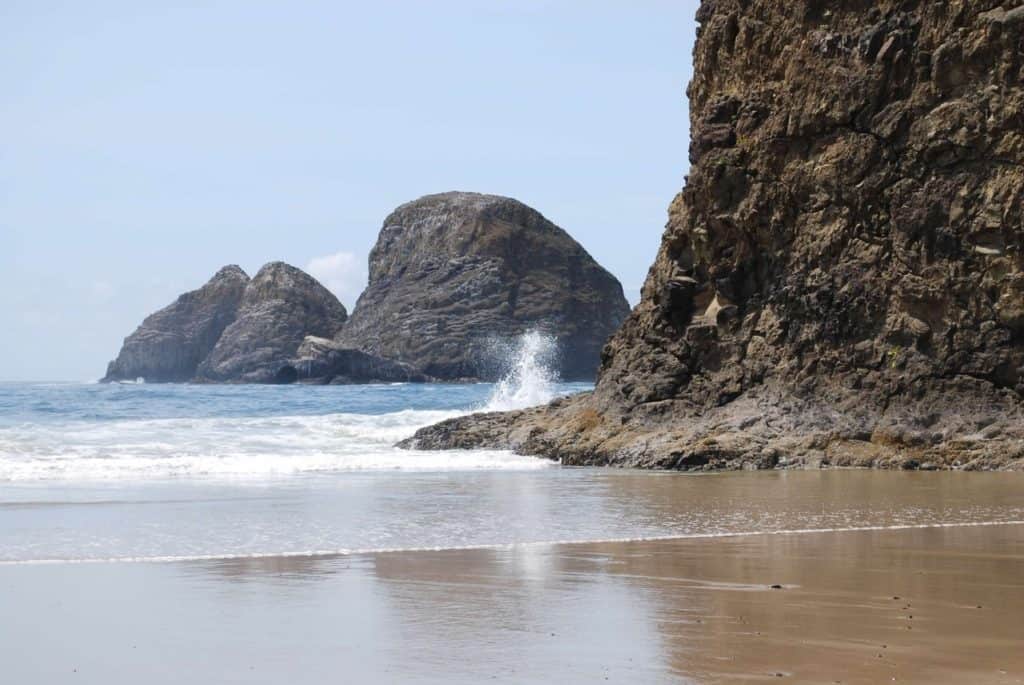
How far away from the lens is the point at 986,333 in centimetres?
1562

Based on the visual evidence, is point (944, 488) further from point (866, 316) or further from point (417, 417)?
point (417, 417)

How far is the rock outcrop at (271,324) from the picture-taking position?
332ft

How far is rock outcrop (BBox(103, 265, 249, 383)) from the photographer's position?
11500 centimetres

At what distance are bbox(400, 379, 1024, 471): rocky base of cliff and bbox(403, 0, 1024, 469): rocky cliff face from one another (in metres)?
0.03

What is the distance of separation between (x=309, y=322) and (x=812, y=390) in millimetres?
91929

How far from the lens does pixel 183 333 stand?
117 metres

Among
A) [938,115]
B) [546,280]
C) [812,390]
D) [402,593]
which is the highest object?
[546,280]

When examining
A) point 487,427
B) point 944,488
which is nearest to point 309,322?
point 487,427

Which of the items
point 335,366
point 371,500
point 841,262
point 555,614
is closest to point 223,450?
point 371,500

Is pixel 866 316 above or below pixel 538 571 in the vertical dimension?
above

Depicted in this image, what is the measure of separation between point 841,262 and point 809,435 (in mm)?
2526

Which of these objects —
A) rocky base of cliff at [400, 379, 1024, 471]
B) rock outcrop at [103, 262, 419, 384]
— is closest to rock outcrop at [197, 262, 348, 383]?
rock outcrop at [103, 262, 419, 384]

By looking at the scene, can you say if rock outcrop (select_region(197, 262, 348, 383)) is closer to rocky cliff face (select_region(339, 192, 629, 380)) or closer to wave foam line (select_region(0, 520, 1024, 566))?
rocky cliff face (select_region(339, 192, 629, 380))

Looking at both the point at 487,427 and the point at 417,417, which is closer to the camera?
the point at 487,427
